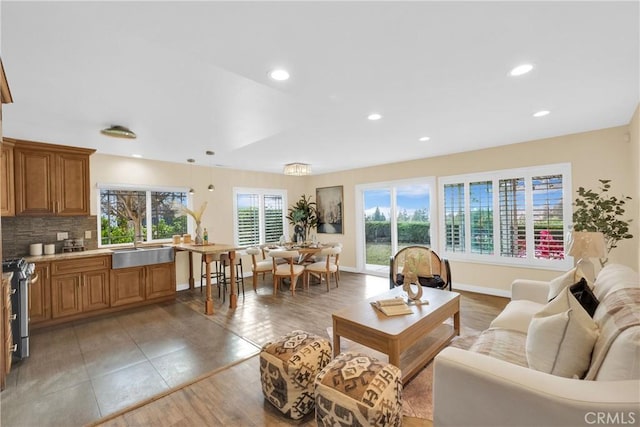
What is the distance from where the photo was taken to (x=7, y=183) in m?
3.42

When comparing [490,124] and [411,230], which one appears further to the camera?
[411,230]

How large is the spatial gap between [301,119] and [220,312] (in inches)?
116


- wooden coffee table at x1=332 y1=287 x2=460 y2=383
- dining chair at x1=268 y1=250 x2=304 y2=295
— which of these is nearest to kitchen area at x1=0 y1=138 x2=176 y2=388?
dining chair at x1=268 y1=250 x2=304 y2=295

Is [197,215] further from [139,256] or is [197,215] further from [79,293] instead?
[79,293]

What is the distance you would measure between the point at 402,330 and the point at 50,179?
4.90 meters

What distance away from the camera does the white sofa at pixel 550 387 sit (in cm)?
110

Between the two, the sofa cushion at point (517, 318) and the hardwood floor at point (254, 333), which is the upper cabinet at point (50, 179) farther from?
the sofa cushion at point (517, 318)

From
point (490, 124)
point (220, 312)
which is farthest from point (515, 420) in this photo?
point (220, 312)

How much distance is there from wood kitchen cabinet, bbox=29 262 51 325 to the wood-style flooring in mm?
302

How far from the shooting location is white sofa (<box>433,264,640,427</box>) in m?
1.10

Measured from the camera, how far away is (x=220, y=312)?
4016 mm

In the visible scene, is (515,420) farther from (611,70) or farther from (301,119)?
(301,119)

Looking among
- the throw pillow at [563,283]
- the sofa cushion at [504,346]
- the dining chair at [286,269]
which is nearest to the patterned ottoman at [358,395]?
the sofa cushion at [504,346]

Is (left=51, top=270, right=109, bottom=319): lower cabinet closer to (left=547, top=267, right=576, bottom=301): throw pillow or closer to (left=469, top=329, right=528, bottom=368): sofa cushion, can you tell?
(left=469, top=329, right=528, bottom=368): sofa cushion
